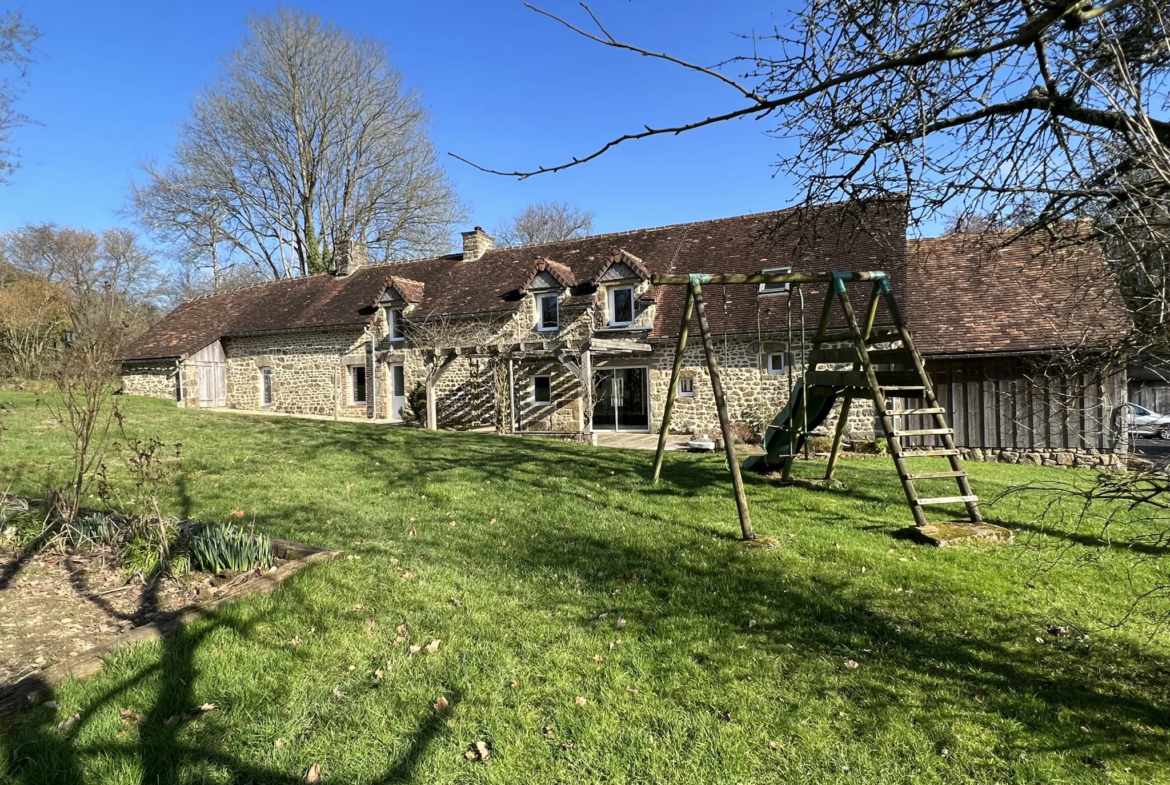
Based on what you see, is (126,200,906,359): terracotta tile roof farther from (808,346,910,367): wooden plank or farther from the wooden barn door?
(808,346,910,367): wooden plank

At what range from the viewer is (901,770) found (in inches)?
95.3

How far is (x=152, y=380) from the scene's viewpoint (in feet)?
77.0

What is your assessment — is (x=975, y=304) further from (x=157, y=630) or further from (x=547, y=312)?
(x=157, y=630)

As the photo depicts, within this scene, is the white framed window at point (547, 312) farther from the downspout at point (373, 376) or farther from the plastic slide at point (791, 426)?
the plastic slide at point (791, 426)

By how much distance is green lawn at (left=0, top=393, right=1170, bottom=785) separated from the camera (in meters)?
2.47

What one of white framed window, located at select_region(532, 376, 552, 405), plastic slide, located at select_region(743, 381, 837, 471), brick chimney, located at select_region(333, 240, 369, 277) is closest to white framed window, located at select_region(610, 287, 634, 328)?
white framed window, located at select_region(532, 376, 552, 405)

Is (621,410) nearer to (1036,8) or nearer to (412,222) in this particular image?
(412,222)

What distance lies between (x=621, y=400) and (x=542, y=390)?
342 centimetres

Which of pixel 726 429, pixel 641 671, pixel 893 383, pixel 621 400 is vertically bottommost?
pixel 641 671

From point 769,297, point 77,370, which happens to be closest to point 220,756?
point 77,370

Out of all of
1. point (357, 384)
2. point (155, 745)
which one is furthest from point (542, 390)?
point (155, 745)

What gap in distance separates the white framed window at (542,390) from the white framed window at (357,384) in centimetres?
696

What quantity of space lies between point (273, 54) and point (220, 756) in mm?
34090

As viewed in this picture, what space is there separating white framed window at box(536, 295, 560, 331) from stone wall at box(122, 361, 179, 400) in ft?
49.3
